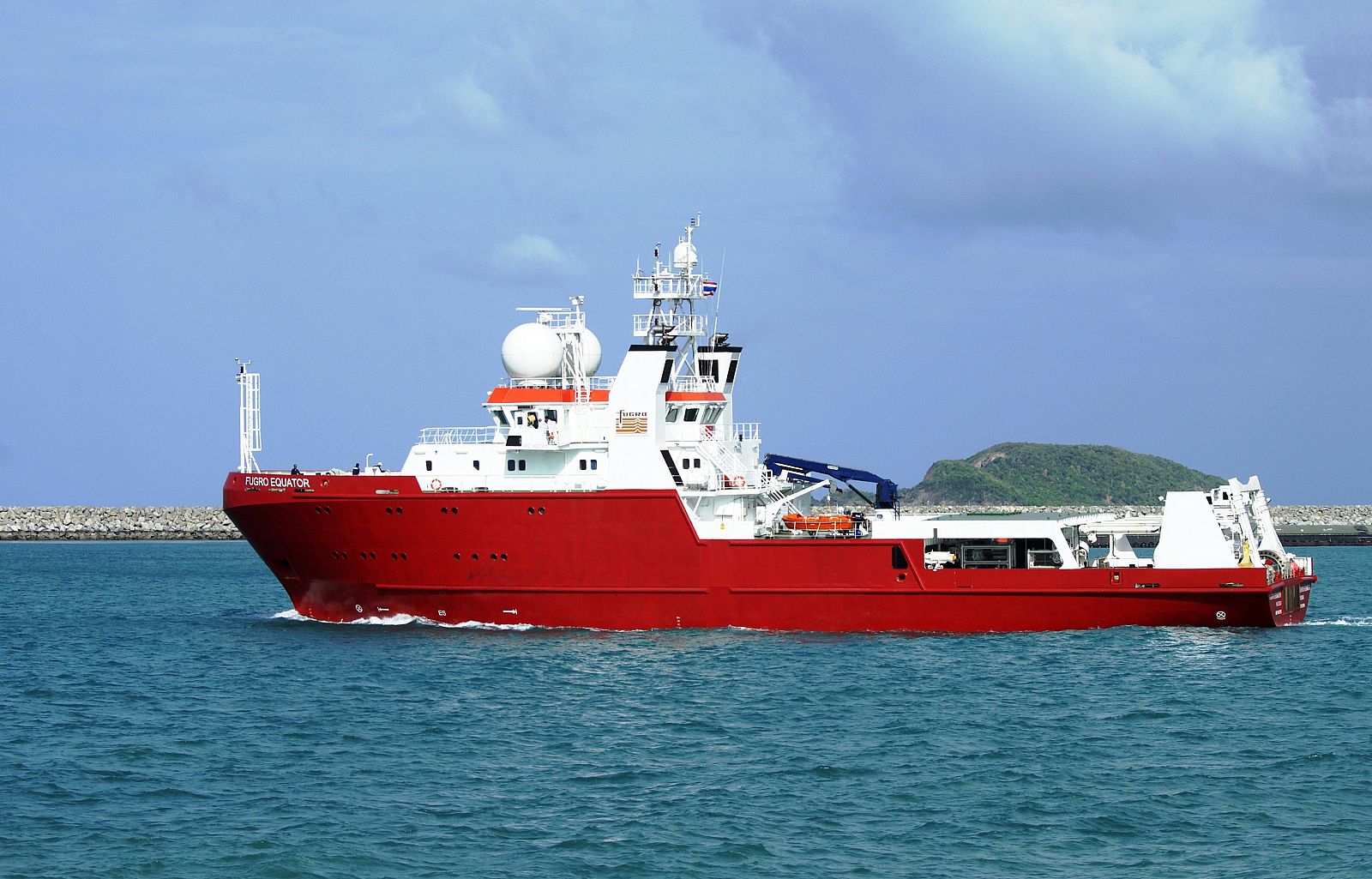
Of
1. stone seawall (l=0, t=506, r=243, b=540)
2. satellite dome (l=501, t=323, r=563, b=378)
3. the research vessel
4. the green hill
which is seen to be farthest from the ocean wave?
the green hill

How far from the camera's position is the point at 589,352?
92.7 feet

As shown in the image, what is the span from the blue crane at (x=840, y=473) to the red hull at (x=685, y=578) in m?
1.95

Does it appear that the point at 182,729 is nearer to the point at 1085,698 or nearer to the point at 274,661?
the point at 274,661

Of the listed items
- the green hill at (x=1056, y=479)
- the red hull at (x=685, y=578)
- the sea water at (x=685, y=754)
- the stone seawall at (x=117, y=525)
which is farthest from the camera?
the green hill at (x=1056, y=479)

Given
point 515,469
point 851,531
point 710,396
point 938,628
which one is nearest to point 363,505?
point 515,469

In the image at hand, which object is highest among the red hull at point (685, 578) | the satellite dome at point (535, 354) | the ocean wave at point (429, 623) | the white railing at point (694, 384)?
the satellite dome at point (535, 354)

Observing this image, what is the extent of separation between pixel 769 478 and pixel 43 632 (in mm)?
14981

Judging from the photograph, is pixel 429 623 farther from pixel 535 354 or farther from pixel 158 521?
pixel 158 521

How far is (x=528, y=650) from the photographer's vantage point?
79.4ft

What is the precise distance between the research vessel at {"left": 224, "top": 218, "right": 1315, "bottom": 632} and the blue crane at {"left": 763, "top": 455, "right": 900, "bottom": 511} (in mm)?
66

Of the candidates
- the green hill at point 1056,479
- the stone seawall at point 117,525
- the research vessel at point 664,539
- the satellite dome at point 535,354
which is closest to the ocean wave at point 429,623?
the research vessel at point 664,539

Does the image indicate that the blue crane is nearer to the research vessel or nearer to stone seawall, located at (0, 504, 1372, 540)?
the research vessel

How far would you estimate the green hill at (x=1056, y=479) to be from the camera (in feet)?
329

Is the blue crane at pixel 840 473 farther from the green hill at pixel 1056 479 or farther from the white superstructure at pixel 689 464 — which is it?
the green hill at pixel 1056 479
